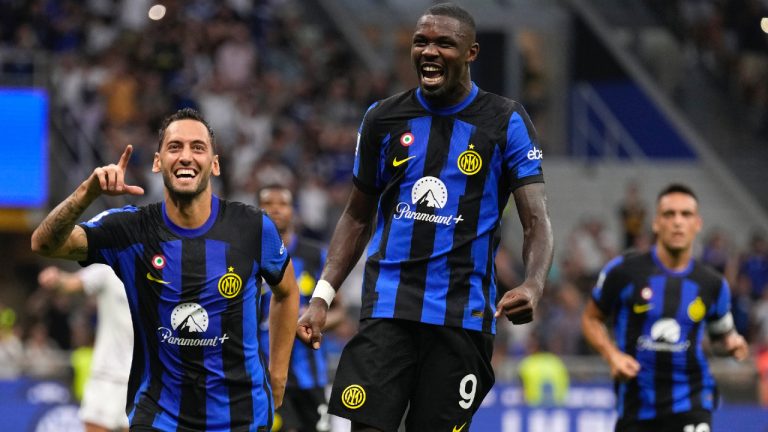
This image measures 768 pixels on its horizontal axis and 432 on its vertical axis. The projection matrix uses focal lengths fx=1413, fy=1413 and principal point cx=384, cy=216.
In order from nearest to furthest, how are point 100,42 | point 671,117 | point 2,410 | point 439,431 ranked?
point 439,431 < point 2,410 < point 100,42 < point 671,117

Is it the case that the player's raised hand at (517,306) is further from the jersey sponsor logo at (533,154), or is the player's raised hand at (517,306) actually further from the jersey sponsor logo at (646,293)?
the jersey sponsor logo at (646,293)

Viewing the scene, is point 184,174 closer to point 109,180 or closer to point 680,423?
point 109,180

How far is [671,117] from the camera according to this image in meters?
22.6

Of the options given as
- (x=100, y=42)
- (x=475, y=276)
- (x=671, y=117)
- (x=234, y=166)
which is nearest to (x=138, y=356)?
(x=475, y=276)

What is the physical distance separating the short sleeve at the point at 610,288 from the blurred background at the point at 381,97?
13.5ft

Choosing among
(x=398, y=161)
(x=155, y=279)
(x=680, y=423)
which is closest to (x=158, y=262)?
(x=155, y=279)

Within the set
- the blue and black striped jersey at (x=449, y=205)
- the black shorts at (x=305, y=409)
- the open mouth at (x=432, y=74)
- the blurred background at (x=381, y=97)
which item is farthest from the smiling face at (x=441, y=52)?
the blurred background at (x=381, y=97)

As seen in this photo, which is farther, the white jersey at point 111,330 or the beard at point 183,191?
the white jersey at point 111,330

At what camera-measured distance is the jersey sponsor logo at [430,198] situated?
18.5 feet

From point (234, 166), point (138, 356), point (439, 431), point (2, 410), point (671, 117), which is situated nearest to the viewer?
point (439, 431)

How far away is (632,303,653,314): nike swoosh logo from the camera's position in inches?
340

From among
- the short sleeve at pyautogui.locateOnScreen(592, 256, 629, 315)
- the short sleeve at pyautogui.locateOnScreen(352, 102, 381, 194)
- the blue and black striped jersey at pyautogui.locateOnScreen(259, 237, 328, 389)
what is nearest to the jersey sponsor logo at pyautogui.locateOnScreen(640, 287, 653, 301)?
the short sleeve at pyautogui.locateOnScreen(592, 256, 629, 315)

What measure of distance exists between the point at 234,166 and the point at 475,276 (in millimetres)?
12499

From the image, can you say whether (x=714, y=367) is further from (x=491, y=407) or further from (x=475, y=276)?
(x=475, y=276)
